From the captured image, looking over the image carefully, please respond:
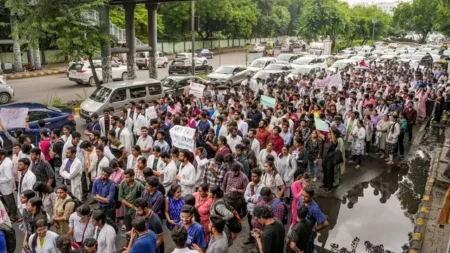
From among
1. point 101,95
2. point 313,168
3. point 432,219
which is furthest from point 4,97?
point 432,219

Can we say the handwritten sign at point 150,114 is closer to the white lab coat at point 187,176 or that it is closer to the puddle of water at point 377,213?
the white lab coat at point 187,176

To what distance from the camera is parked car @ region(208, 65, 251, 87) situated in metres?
23.1

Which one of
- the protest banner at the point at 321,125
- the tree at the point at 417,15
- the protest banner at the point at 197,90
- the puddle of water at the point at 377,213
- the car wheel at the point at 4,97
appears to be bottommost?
the puddle of water at the point at 377,213

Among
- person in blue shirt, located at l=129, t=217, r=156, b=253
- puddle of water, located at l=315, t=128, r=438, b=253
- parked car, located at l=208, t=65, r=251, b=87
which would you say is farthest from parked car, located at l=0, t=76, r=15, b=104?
person in blue shirt, located at l=129, t=217, r=156, b=253

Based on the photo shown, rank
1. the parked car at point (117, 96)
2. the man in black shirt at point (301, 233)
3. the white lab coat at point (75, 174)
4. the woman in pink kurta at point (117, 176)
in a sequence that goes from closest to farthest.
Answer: the man in black shirt at point (301, 233)
the woman in pink kurta at point (117, 176)
the white lab coat at point (75, 174)
the parked car at point (117, 96)

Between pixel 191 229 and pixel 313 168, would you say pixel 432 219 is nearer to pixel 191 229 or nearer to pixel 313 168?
pixel 313 168

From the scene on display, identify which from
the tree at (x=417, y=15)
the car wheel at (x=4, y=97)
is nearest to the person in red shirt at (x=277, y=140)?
the car wheel at (x=4, y=97)

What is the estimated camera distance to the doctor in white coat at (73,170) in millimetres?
7312

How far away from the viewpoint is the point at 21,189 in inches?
266

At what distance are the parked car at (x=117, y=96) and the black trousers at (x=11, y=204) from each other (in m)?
6.42

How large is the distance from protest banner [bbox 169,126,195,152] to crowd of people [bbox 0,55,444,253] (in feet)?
0.75

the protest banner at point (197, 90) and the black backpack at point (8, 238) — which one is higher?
the protest banner at point (197, 90)

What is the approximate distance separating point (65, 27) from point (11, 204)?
10325 millimetres

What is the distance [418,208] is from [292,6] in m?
83.0
